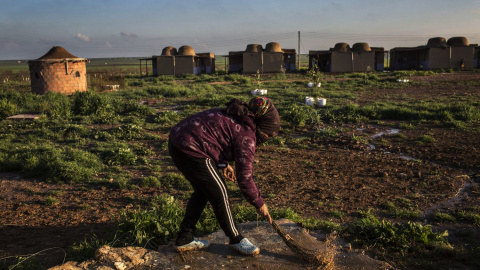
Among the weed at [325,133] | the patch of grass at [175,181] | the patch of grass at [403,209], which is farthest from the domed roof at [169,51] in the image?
the patch of grass at [403,209]

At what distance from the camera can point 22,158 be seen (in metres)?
6.71

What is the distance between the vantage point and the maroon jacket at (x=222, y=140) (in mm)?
2844

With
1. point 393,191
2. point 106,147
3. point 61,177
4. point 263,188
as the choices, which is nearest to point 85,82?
point 106,147

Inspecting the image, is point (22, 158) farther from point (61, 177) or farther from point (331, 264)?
point (331, 264)

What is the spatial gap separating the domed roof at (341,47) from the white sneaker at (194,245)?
30.8 m

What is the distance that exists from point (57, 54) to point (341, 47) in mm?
22594

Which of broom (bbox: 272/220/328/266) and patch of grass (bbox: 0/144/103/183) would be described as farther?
patch of grass (bbox: 0/144/103/183)

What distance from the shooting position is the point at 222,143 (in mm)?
2941

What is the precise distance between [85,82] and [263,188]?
50.2 feet

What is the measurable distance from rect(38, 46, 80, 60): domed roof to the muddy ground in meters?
13.2

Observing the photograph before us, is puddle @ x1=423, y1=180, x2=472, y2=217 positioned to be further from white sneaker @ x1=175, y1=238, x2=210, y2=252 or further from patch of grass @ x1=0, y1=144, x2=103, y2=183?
patch of grass @ x1=0, y1=144, x2=103, y2=183

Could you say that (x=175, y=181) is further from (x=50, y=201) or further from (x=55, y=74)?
(x=55, y=74)

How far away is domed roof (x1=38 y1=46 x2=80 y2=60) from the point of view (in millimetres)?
17778

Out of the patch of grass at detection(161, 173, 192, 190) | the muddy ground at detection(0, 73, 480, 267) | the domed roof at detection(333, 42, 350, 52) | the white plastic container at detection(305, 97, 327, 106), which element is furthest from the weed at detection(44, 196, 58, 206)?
the domed roof at detection(333, 42, 350, 52)
